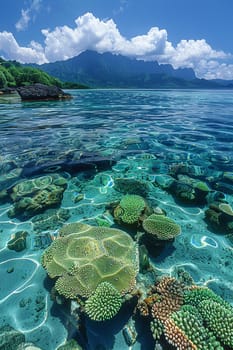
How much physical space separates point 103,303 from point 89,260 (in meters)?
0.88

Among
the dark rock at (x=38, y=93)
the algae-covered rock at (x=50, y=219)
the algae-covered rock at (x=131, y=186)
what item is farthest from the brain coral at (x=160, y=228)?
the dark rock at (x=38, y=93)

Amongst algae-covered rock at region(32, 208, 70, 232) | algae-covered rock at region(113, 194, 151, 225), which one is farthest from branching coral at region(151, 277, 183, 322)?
algae-covered rock at region(32, 208, 70, 232)

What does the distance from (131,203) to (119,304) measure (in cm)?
264

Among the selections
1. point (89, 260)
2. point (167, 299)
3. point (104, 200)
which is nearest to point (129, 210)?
point (104, 200)

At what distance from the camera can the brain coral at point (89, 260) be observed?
137 inches

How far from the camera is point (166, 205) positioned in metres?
6.45

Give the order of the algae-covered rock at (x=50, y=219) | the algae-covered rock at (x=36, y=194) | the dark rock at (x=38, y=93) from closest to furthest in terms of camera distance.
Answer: the algae-covered rock at (x=50, y=219)
the algae-covered rock at (x=36, y=194)
the dark rock at (x=38, y=93)

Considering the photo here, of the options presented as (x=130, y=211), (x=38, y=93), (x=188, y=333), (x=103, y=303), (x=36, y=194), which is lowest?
(x=38, y=93)

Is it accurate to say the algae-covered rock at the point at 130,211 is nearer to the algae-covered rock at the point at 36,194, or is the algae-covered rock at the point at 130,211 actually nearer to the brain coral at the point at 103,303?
the algae-covered rock at the point at 36,194

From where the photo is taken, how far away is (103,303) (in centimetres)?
312

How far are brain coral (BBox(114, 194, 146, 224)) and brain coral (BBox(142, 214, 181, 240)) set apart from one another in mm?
351

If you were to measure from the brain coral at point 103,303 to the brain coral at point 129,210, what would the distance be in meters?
2.13

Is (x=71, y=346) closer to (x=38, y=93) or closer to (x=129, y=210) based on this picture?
(x=129, y=210)

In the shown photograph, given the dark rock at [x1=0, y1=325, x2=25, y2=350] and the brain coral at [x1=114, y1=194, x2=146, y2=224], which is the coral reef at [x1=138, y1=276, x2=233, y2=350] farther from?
the brain coral at [x1=114, y1=194, x2=146, y2=224]
